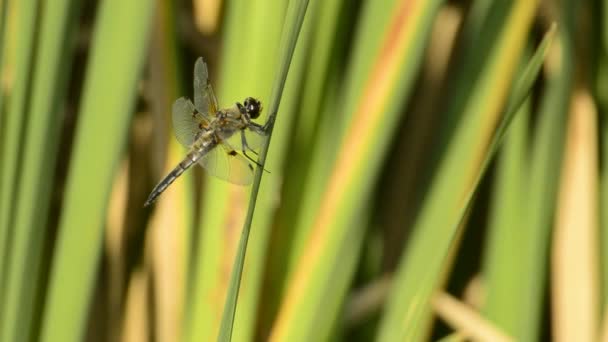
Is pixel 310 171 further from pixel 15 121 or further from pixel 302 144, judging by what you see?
pixel 15 121

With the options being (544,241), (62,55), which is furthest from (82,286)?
(544,241)

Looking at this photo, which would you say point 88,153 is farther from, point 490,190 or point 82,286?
point 490,190

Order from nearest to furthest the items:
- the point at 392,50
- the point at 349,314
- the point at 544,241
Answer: the point at 392,50 → the point at 544,241 → the point at 349,314

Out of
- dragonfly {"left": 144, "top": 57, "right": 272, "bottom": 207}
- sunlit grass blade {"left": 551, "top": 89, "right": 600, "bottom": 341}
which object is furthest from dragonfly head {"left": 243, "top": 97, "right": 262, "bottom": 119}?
sunlit grass blade {"left": 551, "top": 89, "right": 600, "bottom": 341}

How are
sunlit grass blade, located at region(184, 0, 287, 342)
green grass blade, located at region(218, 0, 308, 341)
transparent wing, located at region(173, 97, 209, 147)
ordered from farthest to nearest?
transparent wing, located at region(173, 97, 209, 147)
sunlit grass blade, located at region(184, 0, 287, 342)
green grass blade, located at region(218, 0, 308, 341)

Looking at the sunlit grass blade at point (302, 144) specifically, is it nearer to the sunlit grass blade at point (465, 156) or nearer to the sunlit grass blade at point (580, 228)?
the sunlit grass blade at point (465, 156)

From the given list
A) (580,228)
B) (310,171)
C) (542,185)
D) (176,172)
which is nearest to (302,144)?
(310,171)

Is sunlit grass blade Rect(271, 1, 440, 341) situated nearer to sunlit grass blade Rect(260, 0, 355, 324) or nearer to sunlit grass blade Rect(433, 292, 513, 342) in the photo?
sunlit grass blade Rect(260, 0, 355, 324)

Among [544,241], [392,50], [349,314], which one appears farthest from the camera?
[349,314]
